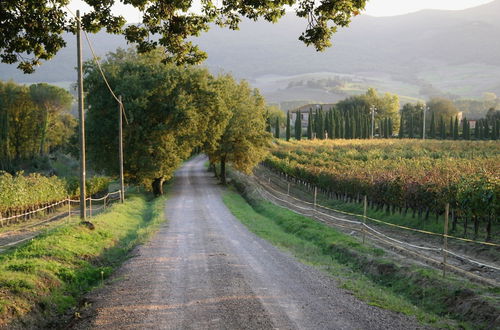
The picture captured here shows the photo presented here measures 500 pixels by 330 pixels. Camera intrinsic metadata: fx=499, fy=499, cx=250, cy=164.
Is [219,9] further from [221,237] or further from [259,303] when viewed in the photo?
[221,237]

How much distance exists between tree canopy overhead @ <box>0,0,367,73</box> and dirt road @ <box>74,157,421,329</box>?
19.7 ft

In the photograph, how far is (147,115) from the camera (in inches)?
1615

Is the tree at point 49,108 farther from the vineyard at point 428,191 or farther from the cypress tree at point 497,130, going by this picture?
the cypress tree at point 497,130

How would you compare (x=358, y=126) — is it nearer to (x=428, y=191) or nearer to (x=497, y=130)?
(x=497, y=130)

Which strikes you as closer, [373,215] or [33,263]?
[33,263]

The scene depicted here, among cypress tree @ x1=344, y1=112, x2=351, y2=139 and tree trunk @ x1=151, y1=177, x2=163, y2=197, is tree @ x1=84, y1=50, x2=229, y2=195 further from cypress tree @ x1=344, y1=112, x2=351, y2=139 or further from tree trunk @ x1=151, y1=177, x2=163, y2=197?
Result: cypress tree @ x1=344, y1=112, x2=351, y2=139

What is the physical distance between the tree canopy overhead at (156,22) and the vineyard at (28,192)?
2164 cm

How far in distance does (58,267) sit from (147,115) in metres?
28.3

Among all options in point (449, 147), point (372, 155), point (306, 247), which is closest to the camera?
point (306, 247)

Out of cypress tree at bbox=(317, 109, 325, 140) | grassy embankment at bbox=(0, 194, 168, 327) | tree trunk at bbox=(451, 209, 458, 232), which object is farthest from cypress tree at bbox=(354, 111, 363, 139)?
grassy embankment at bbox=(0, 194, 168, 327)

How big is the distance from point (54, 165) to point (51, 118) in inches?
294

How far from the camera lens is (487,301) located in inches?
442

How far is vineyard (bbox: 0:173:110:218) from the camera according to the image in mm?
33188

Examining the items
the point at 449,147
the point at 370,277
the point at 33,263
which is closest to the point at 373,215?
the point at 370,277
